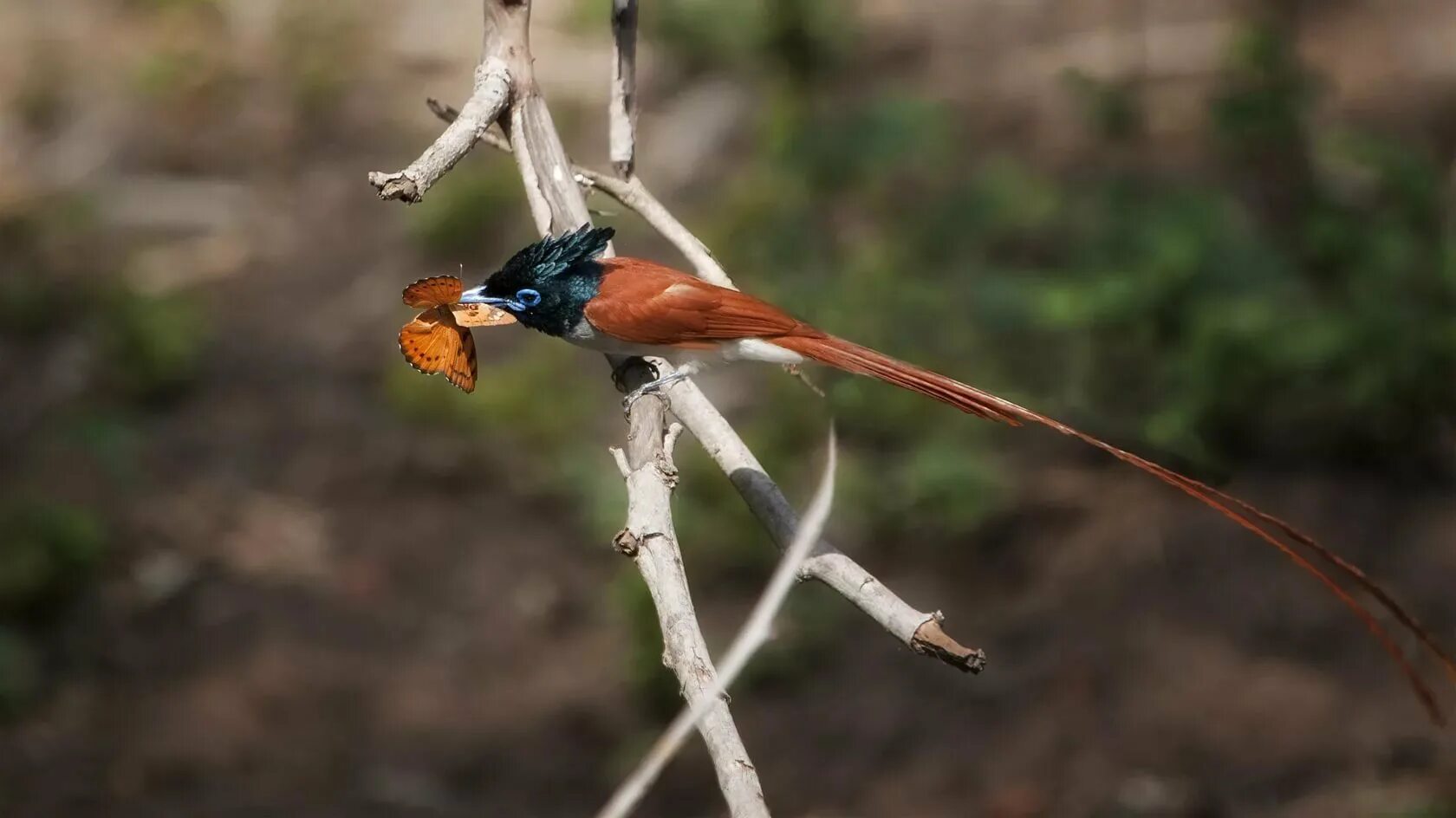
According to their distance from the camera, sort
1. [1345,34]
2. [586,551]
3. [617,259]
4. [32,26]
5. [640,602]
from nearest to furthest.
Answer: [617,259] < [640,602] < [586,551] < [1345,34] < [32,26]

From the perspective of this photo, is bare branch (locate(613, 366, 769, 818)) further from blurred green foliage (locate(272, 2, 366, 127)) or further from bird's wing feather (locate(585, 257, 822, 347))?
blurred green foliage (locate(272, 2, 366, 127))

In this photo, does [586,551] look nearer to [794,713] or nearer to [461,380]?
[794,713]

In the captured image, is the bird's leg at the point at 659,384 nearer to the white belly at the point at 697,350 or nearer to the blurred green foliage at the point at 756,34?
the white belly at the point at 697,350

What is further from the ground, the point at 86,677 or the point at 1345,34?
the point at 1345,34

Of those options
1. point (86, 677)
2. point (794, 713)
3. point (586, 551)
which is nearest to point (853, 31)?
point (586, 551)

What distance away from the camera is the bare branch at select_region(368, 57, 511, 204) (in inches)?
83.7

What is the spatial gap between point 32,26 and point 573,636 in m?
6.63

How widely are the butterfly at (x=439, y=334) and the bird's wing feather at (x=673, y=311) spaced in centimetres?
33

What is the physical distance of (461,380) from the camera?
106 inches

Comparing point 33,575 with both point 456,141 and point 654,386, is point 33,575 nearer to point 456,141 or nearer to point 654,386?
point 654,386


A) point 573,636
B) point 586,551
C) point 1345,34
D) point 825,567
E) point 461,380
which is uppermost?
point 1345,34

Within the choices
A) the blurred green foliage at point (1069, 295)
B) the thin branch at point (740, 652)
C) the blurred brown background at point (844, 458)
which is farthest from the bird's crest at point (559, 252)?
the blurred green foliage at point (1069, 295)

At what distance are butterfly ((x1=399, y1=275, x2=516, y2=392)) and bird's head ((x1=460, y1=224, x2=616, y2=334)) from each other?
183mm

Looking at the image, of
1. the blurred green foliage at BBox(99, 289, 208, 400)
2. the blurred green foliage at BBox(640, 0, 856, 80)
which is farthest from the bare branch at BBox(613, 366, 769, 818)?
the blurred green foliage at BBox(99, 289, 208, 400)
